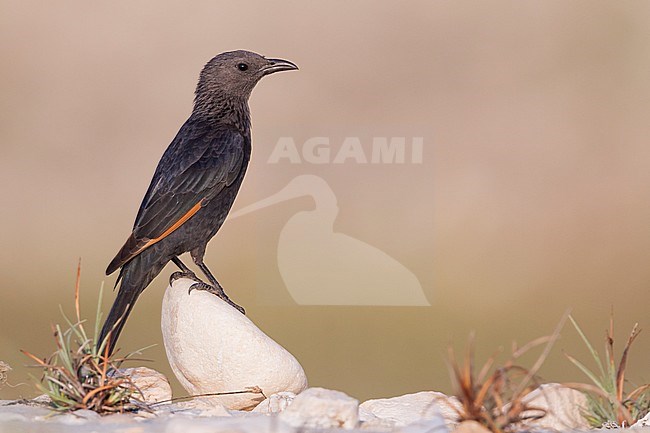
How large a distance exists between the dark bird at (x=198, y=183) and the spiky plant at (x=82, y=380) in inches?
28.8

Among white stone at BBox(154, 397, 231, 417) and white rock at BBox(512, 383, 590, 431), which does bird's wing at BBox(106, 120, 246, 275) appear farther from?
white rock at BBox(512, 383, 590, 431)

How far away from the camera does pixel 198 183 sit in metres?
5.44

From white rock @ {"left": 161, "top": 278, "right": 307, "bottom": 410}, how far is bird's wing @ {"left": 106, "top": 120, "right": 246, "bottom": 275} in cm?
47

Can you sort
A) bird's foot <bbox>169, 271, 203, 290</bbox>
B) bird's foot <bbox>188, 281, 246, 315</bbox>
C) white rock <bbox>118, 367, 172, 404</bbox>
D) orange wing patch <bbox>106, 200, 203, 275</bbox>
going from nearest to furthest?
white rock <bbox>118, 367, 172, 404</bbox> < orange wing patch <bbox>106, 200, 203, 275</bbox> < bird's foot <bbox>188, 281, 246, 315</bbox> < bird's foot <bbox>169, 271, 203, 290</bbox>

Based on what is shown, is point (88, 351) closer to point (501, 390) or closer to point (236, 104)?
point (501, 390)

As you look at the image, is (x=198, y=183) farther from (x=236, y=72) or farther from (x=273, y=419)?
(x=273, y=419)

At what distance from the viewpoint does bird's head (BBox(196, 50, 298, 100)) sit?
606 cm

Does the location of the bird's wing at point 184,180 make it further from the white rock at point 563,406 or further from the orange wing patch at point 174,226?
the white rock at point 563,406

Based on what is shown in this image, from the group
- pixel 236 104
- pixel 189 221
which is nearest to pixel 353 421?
pixel 189 221

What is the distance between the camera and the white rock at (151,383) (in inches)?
189

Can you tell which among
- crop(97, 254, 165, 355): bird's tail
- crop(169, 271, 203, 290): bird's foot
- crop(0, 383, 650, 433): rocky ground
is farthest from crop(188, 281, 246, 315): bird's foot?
crop(0, 383, 650, 433): rocky ground

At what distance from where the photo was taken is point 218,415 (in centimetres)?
407

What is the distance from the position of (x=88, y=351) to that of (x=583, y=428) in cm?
239

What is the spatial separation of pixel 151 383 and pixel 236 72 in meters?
2.31
